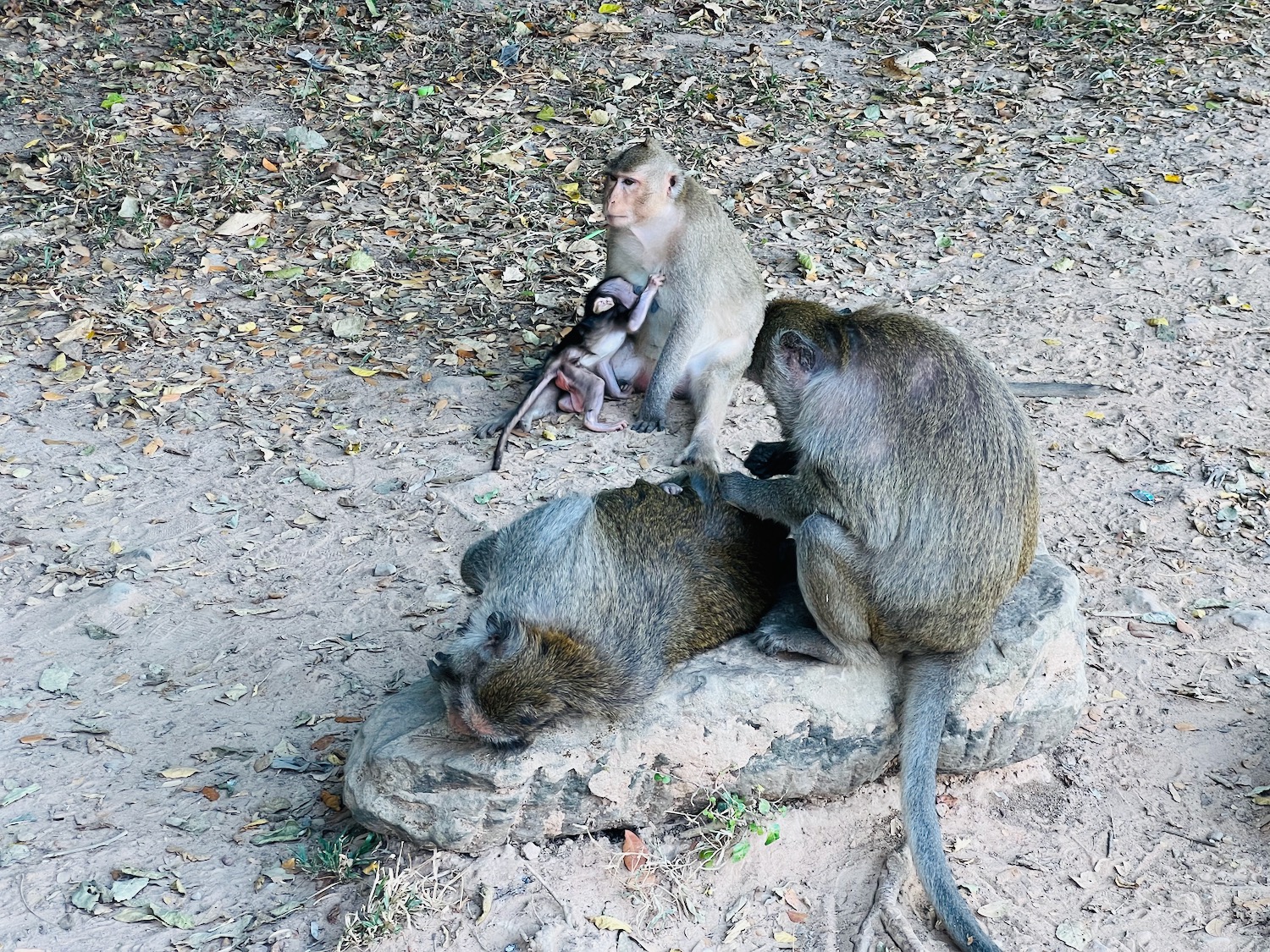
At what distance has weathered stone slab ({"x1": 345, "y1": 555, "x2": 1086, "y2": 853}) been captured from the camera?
375cm

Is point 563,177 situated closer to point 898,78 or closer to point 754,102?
point 754,102

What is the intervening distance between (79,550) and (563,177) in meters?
4.29

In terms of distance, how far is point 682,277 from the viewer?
6523 millimetres

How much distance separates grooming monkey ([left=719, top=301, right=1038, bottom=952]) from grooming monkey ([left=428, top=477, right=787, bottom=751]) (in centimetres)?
28

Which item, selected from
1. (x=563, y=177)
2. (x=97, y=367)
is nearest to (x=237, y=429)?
(x=97, y=367)

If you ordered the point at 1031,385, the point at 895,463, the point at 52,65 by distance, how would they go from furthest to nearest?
the point at 52,65 → the point at 1031,385 → the point at 895,463

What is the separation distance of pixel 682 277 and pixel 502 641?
3.37m

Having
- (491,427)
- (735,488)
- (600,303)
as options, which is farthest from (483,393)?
(735,488)

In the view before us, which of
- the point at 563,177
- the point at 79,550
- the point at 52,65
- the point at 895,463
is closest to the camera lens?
the point at 895,463

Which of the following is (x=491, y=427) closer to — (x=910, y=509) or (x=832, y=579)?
(x=832, y=579)

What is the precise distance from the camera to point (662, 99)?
9.12m

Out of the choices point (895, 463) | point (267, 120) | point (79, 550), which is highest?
point (895, 463)

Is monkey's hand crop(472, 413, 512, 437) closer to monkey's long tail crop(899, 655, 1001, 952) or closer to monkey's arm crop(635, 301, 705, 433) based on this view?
monkey's arm crop(635, 301, 705, 433)

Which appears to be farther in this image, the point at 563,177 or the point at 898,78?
the point at 898,78
